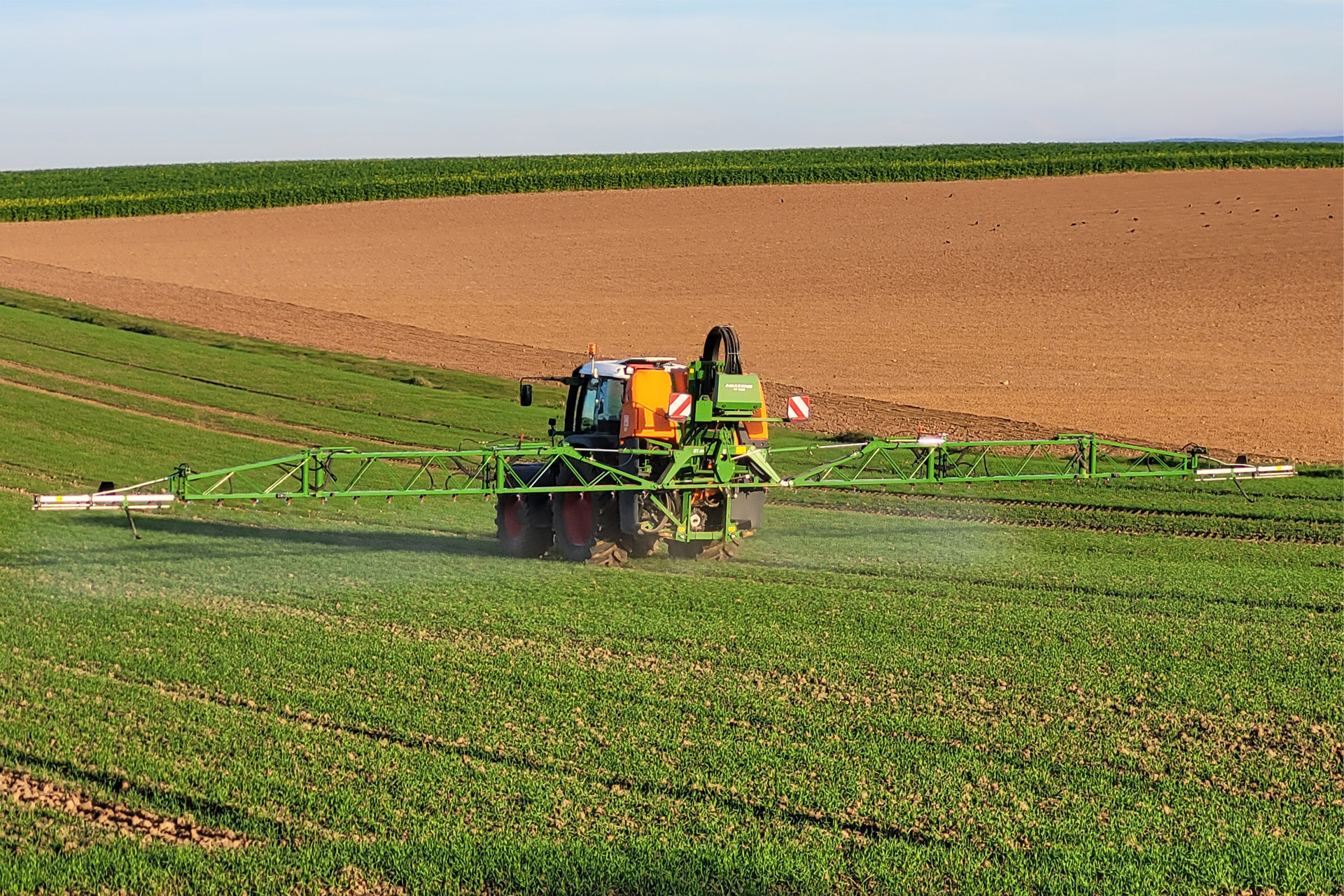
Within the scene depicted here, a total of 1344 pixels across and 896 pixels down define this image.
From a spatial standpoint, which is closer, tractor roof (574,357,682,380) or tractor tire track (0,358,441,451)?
tractor roof (574,357,682,380)

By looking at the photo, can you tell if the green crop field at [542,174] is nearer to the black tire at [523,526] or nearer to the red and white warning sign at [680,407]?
the black tire at [523,526]

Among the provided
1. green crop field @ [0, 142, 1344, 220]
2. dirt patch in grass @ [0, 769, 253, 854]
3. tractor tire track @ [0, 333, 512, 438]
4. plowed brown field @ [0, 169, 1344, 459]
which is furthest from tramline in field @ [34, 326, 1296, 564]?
green crop field @ [0, 142, 1344, 220]

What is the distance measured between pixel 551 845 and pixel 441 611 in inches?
267

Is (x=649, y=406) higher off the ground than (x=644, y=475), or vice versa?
(x=649, y=406)

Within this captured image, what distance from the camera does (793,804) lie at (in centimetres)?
905

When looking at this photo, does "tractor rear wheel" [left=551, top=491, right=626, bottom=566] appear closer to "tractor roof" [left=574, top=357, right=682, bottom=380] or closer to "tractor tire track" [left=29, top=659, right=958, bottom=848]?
"tractor roof" [left=574, top=357, right=682, bottom=380]

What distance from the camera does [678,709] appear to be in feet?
36.6

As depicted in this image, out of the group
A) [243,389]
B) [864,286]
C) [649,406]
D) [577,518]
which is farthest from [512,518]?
[864,286]

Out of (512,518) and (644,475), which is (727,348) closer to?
(644,475)

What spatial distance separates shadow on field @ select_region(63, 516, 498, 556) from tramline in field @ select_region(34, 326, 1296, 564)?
1.05 metres

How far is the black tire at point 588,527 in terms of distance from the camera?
18.2 meters

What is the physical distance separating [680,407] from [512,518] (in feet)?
11.8

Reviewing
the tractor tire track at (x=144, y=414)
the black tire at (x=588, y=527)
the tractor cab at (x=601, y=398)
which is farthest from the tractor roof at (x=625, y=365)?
the tractor tire track at (x=144, y=414)

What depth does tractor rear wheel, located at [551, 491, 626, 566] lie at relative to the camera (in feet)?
59.6
